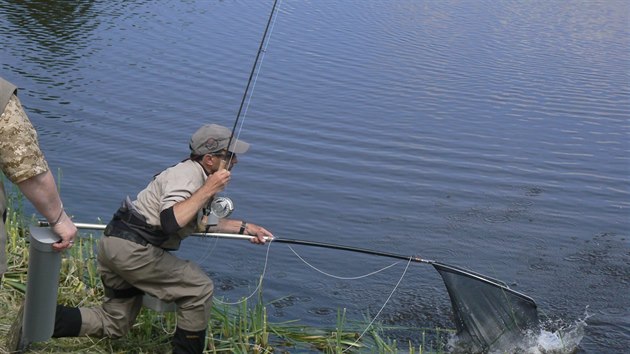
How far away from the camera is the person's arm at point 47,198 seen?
3.83 metres

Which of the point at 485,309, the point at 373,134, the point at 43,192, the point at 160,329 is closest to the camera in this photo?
the point at 43,192

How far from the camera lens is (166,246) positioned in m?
5.02

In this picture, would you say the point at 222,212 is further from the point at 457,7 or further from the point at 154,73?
the point at 457,7

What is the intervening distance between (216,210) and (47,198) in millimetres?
1233

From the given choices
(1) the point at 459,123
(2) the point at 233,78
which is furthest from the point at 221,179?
(2) the point at 233,78

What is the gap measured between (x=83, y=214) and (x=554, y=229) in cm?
427

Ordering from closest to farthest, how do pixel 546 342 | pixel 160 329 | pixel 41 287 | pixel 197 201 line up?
pixel 41 287, pixel 197 201, pixel 160 329, pixel 546 342

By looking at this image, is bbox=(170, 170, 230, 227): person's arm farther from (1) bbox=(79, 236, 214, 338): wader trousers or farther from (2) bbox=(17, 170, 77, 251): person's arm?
(2) bbox=(17, 170, 77, 251): person's arm

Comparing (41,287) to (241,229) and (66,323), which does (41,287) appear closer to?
(66,323)

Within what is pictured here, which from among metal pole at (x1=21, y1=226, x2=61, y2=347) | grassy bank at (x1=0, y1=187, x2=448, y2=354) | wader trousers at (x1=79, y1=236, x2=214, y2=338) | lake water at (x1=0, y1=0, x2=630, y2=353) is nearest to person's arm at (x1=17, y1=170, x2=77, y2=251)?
metal pole at (x1=21, y1=226, x2=61, y2=347)

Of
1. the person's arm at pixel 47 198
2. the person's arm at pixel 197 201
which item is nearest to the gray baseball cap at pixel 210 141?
the person's arm at pixel 197 201

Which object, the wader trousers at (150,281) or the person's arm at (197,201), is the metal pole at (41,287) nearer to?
the wader trousers at (150,281)

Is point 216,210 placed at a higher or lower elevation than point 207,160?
lower

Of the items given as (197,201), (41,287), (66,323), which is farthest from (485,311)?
(41,287)
